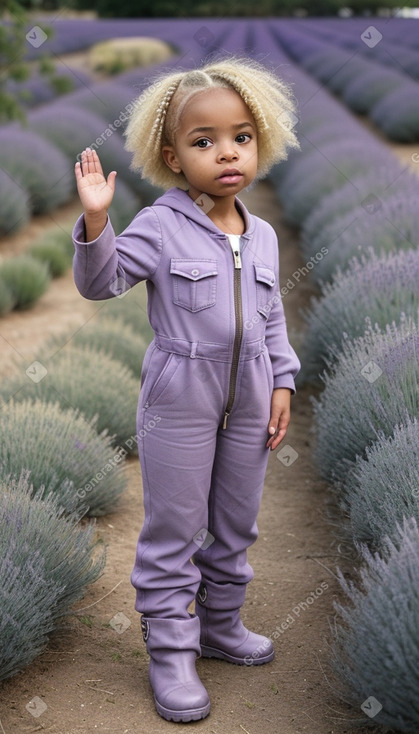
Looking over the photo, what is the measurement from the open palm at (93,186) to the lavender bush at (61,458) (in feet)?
4.17

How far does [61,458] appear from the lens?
3242 millimetres

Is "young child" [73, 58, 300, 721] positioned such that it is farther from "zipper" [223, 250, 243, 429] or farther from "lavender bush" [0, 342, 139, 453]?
"lavender bush" [0, 342, 139, 453]

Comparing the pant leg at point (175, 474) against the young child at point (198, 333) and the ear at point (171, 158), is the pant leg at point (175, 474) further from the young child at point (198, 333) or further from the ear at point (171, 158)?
the ear at point (171, 158)

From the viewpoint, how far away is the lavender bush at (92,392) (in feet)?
13.4

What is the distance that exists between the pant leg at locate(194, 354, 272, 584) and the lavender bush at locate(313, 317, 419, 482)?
0.56 m

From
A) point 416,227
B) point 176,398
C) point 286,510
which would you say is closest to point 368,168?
point 416,227

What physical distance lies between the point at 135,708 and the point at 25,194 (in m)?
7.06

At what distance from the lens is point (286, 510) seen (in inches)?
149

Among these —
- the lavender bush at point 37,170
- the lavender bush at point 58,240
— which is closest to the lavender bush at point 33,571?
the lavender bush at point 58,240

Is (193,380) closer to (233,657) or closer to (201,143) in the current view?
(201,143)

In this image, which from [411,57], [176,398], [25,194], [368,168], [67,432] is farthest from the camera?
[411,57]

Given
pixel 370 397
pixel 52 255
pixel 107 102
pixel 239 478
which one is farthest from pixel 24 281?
pixel 107 102

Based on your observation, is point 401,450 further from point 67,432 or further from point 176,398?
point 67,432

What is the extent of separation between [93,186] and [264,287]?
1.78ft
